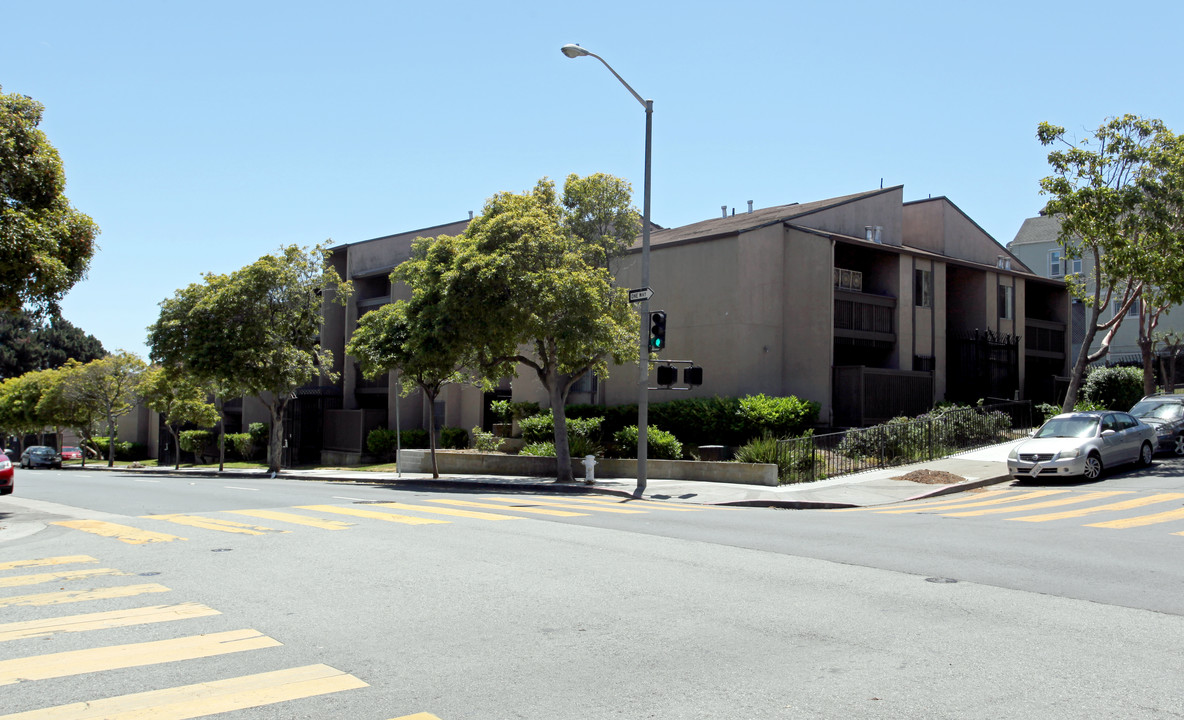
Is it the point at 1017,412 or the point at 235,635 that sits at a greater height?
the point at 1017,412

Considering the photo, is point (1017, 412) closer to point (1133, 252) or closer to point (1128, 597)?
point (1133, 252)

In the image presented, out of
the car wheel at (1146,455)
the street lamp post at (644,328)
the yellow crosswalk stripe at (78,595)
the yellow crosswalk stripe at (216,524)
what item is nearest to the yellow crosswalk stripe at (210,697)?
the yellow crosswalk stripe at (78,595)

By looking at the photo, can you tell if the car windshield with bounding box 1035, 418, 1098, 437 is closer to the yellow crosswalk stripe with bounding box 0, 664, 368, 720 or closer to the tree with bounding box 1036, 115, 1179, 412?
the tree with bounding box 1036, 115, 1179, 412

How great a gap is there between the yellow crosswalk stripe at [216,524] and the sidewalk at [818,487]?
30.4ft

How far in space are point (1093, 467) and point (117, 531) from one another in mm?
19358

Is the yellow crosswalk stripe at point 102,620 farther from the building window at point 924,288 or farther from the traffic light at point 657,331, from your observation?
the building window at point 924,288

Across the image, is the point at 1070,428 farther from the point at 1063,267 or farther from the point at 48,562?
the point at 1063,267

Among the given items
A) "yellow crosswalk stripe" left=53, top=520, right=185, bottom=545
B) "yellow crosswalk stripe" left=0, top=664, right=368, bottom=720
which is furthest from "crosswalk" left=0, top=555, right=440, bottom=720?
"yellow crosswalk stripe" left=53, top=520, right=185, bottom=545

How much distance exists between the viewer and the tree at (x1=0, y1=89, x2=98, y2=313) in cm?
1507

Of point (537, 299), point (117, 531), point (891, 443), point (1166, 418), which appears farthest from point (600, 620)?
point (1166, 418)

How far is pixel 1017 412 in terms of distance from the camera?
3039 centimetres

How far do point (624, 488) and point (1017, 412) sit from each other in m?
15.5

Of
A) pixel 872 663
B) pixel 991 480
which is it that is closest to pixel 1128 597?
pixel 872 663

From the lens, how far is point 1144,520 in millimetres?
14055
